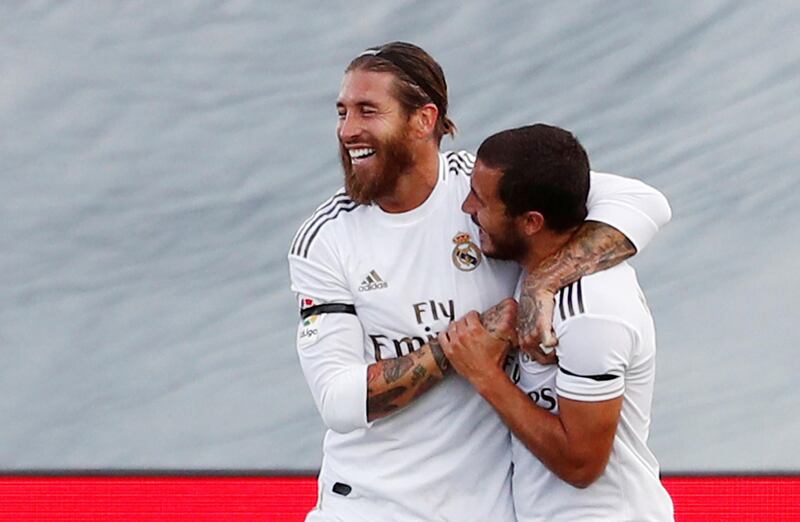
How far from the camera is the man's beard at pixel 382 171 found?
6.84 feet

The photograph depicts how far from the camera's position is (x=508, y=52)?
12.8ft

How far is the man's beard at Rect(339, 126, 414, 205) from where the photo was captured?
2.08 metres

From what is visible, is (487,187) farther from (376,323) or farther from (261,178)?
(261,178)

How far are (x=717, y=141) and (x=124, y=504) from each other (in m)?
1.97

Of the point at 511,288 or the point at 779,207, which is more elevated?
the point at 511,288

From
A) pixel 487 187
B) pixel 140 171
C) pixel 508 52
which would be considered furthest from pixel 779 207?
pixel 487 187

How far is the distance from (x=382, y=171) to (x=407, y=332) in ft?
0.83

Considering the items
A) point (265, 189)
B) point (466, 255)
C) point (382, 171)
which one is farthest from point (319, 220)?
point (265, 189)

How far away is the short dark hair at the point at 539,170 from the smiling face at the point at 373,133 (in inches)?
7.3

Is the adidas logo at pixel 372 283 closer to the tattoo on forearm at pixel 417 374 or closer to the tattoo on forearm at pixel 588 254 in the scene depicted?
the tattoo on forearm at pixel 417 374

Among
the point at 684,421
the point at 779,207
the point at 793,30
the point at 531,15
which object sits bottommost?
the point at 684,421

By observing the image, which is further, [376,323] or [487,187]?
[376,323]

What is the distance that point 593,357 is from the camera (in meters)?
1.88

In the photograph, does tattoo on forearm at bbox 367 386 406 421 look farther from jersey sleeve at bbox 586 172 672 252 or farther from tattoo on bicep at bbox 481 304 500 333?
jersey sleeve at bbox 586 172 672 252
